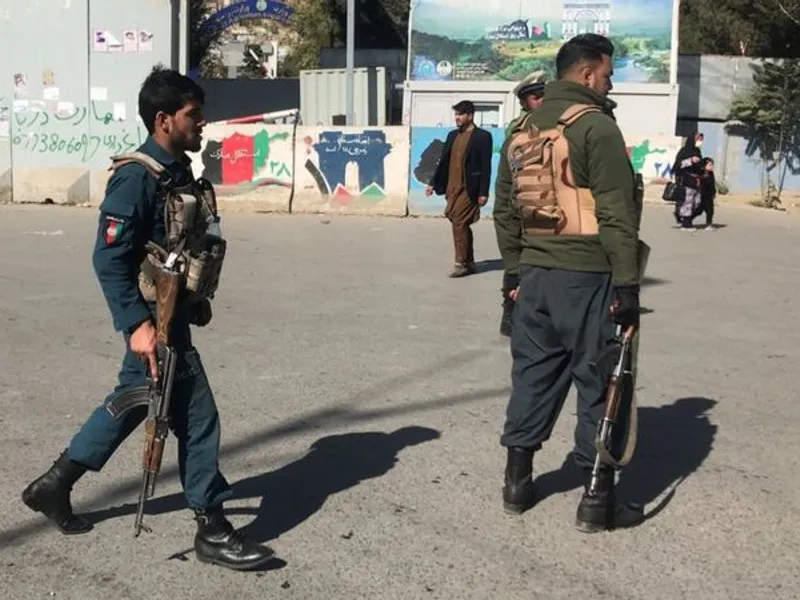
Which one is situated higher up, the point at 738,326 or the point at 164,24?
the point at 164,24

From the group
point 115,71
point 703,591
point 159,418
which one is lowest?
point 703,591

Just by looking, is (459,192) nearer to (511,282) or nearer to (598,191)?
(511,282)

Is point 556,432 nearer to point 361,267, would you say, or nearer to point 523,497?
point 523,497

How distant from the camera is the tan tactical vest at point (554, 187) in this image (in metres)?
4.16

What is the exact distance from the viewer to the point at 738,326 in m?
8.75

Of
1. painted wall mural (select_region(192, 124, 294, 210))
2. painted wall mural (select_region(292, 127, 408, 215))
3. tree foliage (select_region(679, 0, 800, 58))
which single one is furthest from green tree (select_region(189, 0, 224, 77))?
painted wall mural (select_region(292, 127, 408, 215))

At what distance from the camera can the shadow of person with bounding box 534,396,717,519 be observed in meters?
4.84

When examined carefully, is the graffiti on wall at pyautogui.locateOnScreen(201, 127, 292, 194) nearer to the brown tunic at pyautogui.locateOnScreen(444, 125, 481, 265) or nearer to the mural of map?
the brown tunic at pyautogui.locateOnScreen(444, 125, 481, 265)

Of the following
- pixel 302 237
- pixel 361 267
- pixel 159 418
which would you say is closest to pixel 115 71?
pixel 302 237

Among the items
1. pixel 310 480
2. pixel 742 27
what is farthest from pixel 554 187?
pixel 742 27

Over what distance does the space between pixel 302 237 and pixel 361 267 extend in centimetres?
312

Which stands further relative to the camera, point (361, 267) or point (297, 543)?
point (361, 267)

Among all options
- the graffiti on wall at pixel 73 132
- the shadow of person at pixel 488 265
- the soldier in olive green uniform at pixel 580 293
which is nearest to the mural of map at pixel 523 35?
the graffiti on wall at pixel 73 132

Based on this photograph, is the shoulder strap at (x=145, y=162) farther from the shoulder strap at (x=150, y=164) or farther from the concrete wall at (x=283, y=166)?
the concrete wall at (x=283, y=166)
